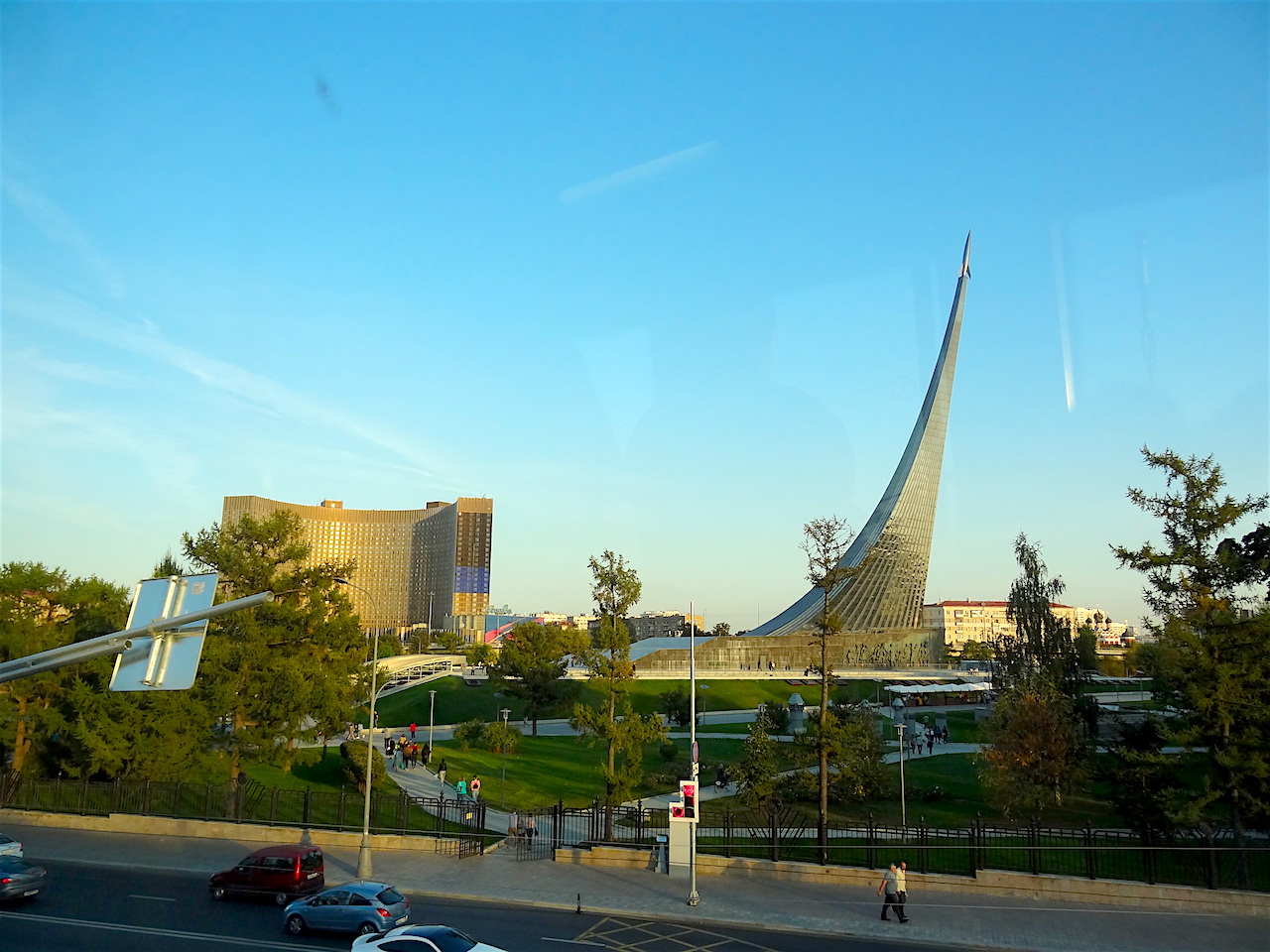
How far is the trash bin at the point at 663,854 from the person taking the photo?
880 inches

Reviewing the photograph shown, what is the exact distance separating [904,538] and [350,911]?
289 ft

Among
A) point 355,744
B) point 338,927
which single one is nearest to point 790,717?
point 355,744

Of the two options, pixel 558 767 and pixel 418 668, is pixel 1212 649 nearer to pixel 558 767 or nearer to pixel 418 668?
pixel 558 767

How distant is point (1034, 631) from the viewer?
45.0 meters

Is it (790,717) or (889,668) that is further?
(889,668)

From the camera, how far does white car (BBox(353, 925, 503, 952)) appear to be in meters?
13.1

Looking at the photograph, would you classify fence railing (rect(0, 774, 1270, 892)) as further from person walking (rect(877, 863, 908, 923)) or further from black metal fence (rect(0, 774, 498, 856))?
person walking (rect(877, 863, 908, 923))

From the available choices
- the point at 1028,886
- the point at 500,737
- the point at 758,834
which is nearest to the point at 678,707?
the point at 500,737

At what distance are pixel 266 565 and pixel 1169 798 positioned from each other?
30115 millimetres

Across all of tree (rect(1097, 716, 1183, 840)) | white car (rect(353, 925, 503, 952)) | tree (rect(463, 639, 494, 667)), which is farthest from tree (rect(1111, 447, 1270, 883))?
tree (rect(463, 639, 494, 667))

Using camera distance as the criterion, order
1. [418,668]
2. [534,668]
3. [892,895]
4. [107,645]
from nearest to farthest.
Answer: [107,645] → [892,895] → [534,668] → [418,668]

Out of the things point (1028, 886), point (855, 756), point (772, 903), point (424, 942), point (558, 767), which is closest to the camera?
point (424, 942)

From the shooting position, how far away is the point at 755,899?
1931cm

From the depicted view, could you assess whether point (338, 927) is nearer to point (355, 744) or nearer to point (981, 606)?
point (355, 744)
